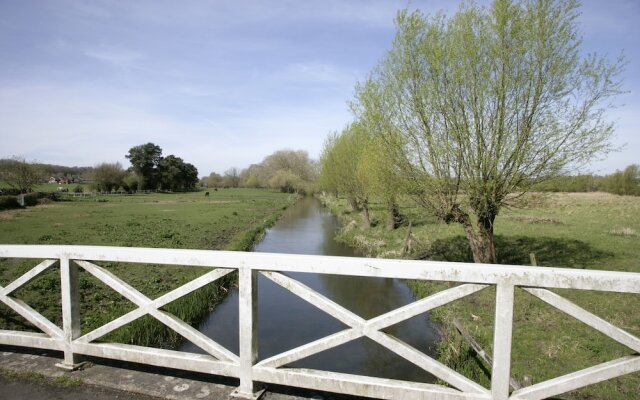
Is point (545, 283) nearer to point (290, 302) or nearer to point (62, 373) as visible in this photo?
point (62, 373)

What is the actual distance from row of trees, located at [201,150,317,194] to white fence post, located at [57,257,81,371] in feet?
261

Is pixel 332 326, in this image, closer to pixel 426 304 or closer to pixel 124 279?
pixel 124 279

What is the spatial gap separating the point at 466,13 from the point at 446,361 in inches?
392

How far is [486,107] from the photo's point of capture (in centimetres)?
1119

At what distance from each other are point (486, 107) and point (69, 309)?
37.0 feet

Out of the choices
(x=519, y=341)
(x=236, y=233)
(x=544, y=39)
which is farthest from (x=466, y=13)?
(x=236, y=233)

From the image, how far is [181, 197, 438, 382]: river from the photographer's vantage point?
7609 millimetres

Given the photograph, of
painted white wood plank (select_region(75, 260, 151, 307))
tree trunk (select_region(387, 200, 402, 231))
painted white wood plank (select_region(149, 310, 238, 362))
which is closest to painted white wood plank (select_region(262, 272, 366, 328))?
painted white wood plank (select_region(149, 310, 238, 362))

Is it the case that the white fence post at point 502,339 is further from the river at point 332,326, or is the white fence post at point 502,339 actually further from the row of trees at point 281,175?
the row of trees at point 281,175

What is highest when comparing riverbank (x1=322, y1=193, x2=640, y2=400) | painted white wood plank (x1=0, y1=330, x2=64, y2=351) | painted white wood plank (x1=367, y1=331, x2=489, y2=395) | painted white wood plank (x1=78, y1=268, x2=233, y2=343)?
painted white wood plank (x1=78, y1=268, x2=233, y2=343)

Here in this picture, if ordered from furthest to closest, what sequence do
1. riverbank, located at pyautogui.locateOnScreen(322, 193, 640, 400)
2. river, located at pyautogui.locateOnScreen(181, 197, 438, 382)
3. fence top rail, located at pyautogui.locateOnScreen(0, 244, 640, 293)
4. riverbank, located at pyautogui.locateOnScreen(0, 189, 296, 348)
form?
1. riverbank, located at pyautogui.locateOnScreen(0, 189, 296, 348)
2. river, located at pyautogui.locateOnScreen(181, 197, 438, 382)
3. riverbank, located at pyautogui.locateOnScreen(322, 193, 640, 400)
4. fence top rail, located at pyautogui.locateOnScreen(0, 244, 640, 293)

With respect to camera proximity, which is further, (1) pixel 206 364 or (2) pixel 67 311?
(2) pixel 67 311

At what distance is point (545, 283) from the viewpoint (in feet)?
8.95

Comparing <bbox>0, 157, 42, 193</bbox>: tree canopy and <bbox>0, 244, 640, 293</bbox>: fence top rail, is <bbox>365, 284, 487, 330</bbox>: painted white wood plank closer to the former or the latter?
<bbox>0, 244, 640, 293</bbox>: fence top rail
